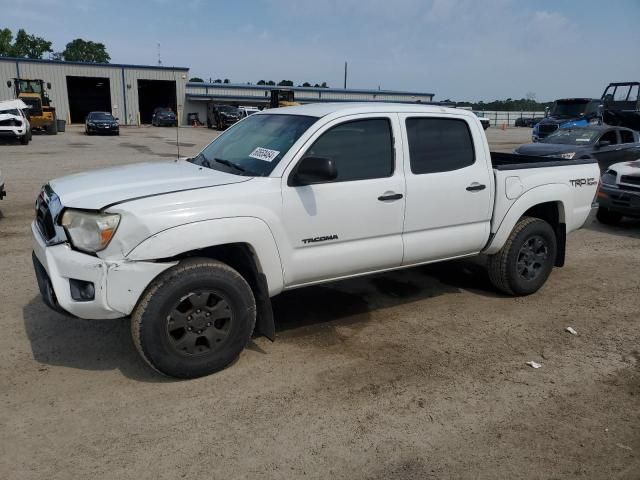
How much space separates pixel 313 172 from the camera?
148 inches

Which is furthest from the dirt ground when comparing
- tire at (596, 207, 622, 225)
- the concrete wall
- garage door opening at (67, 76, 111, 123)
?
garage door opening at (67, 76, 111, 123)

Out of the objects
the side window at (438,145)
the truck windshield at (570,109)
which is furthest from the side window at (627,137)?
A: the truck windshield at (570,109)

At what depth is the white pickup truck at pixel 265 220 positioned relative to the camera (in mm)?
3402

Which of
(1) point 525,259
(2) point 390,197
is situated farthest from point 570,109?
(2) point 390,197

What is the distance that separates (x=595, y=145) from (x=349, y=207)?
32.6ft

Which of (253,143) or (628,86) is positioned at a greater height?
(628,86)

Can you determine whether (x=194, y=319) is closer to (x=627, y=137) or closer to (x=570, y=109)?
(x=627, y=137)

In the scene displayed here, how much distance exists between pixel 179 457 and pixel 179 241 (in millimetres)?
1287

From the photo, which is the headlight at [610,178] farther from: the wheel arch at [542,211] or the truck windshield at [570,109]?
the truck windshield at [570,109]

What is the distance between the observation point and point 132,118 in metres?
50.9

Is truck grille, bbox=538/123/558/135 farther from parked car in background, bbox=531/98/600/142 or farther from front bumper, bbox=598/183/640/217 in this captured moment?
Answer: front bumper, bbox=598/183/640/217

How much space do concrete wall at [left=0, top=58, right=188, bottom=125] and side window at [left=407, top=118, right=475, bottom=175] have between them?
151 ft

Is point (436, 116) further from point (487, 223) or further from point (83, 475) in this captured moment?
point (83, 475)

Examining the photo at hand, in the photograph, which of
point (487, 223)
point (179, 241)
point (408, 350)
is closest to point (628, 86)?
point (487, 223)
